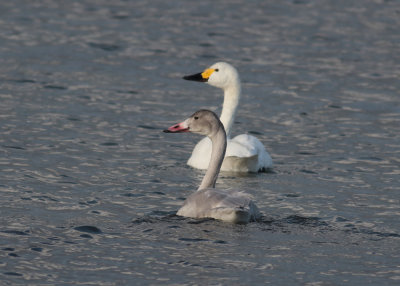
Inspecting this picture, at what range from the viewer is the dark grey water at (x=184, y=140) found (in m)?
9.70

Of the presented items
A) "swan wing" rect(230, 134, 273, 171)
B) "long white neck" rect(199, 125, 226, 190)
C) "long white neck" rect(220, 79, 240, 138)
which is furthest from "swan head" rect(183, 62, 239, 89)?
"long white neck" rect(199, 125, 226, 190)

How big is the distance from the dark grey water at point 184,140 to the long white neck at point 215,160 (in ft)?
1.54

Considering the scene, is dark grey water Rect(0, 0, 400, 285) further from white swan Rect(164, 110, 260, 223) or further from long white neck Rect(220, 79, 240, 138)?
long white neck Rect(220, 79, 240, 138)

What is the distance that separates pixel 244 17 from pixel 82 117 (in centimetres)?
1017

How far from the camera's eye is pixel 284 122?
16.9 m

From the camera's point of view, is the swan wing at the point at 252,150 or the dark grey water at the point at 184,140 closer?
the dark grey water at the point at 184,140

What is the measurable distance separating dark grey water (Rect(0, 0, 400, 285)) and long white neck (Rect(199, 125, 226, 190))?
1.54 feet

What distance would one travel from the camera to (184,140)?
16.1 meters

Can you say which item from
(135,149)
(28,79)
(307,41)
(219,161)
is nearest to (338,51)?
(307,41)

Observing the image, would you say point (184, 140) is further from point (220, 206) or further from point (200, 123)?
point (220, 206)

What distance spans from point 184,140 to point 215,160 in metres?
4.14

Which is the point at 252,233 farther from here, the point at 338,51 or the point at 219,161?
the point at 338,51

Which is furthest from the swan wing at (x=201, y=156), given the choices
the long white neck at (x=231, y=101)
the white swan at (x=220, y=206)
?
the white swan at (x=220, y=206)

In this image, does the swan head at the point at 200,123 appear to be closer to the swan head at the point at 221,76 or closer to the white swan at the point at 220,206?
the white swan at the point at 220,206
